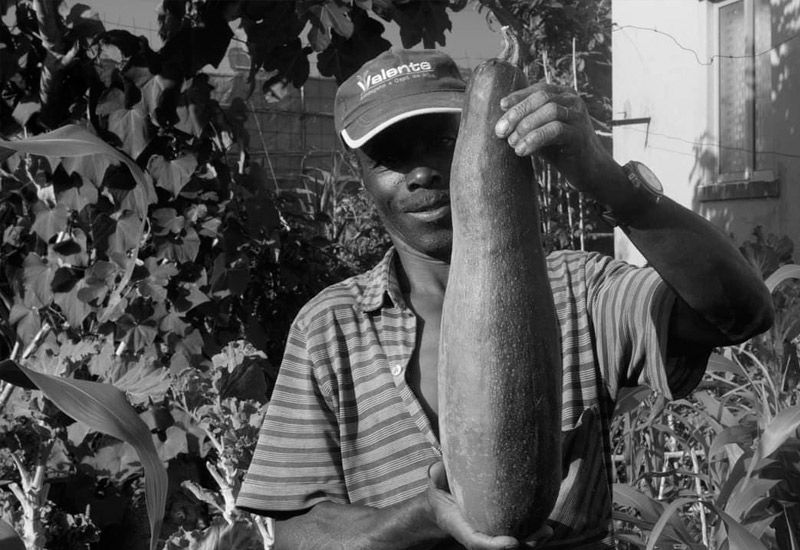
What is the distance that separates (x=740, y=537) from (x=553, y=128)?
1.51 metres

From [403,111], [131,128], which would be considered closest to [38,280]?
[131,128]

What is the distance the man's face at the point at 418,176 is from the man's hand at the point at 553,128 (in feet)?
1.14

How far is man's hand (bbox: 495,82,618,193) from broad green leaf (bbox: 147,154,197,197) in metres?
3.30

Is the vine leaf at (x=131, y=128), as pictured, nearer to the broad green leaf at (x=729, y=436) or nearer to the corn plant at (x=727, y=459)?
the corn plant at (x=727, y=459)

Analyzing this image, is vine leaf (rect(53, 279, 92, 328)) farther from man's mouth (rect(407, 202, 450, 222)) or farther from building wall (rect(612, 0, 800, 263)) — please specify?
building wall (rect(612, 0, 800, 263))

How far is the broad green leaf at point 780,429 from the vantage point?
259cm

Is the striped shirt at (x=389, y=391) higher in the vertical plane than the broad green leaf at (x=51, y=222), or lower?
lower

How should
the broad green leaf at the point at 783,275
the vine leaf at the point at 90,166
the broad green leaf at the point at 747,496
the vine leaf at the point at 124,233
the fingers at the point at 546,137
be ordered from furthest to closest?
the vine leaf at the point at 124,233
the vine leaf at the point at 90,166
the broad green leaf at the point at 783,275
the broad green leaf at the point at 747,496
the fingers at the point at 546,137

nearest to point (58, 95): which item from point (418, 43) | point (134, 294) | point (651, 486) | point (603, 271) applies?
point (134, 294)

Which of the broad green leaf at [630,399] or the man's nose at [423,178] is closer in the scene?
the man's nose at [423,178]

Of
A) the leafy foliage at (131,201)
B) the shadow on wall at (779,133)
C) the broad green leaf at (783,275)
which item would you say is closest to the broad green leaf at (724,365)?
the broad green leaf at (783,275)

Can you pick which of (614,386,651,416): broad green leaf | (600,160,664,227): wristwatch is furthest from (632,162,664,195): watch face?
(614,386,651,416): broad green leaf

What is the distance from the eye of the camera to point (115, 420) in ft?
4.50

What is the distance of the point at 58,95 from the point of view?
4551mm
